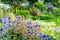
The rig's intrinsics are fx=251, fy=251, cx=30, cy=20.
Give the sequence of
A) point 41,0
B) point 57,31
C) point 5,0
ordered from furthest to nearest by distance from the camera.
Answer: point 41,0, point 5,0, point 57,31

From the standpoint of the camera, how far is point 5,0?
13633 mm

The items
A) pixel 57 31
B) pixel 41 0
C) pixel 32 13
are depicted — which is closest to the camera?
pixel 57 31

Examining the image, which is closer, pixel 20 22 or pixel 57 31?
pixel 20 22

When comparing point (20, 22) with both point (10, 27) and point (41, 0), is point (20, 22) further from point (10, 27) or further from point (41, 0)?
point (41, 0)

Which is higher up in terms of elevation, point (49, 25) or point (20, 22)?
point (20, 22)

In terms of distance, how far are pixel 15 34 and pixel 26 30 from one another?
301 millimetres

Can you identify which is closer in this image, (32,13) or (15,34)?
(15,34)

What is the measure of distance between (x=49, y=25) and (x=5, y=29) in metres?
3.22

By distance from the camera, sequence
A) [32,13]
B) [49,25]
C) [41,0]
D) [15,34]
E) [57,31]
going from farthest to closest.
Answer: [41,0] < [32,13] < [49,25] < [57,31] < [15,34]

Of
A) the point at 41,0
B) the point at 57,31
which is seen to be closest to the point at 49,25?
the point at 57,31

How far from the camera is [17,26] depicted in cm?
566

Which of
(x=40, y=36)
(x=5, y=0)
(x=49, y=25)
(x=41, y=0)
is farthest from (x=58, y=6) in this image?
(x=40, y=36)

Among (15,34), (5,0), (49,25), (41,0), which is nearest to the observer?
(15,34)

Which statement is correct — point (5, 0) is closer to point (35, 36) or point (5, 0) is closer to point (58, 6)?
point (58, 6)
